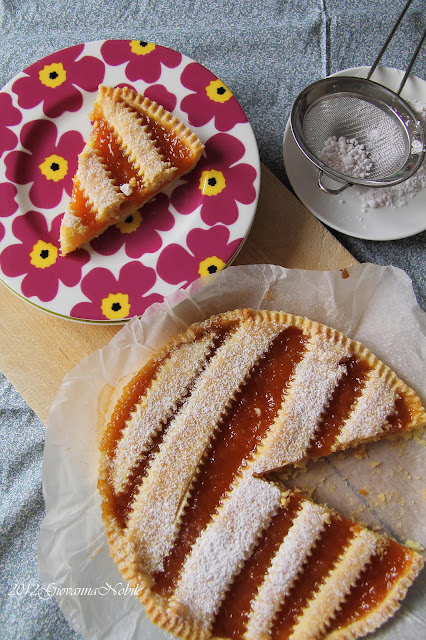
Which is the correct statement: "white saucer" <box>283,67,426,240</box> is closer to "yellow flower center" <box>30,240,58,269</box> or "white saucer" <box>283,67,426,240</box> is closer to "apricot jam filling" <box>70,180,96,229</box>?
"apricot jam filling" <box>70,180,96,229</box>

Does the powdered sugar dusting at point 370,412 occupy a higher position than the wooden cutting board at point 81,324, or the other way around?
the wooden cutting board at point 81,324

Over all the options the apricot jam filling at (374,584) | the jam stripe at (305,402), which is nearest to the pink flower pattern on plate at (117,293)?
the jam stripe at (305,402)

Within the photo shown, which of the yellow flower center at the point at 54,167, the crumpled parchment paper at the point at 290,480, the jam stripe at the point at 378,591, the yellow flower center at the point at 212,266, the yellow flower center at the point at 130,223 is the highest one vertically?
the yellow flower center at the point at 54,167

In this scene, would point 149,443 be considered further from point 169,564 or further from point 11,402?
point 11,402

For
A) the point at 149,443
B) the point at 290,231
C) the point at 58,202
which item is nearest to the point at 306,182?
the point at 290,231

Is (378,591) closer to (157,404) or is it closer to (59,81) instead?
(157,404)

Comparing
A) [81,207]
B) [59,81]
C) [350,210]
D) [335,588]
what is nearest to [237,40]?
[59,81]

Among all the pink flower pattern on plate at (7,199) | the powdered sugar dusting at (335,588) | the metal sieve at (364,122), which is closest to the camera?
the powdered sugar dusting at (335,588)

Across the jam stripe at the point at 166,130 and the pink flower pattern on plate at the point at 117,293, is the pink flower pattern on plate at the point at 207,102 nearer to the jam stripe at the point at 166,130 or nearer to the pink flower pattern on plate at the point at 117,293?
the jam stripe at the point at 166,130
